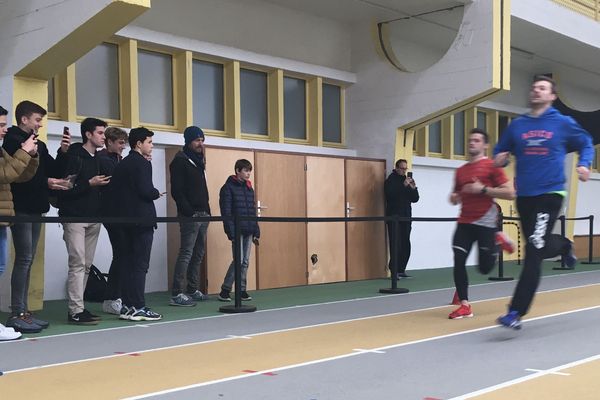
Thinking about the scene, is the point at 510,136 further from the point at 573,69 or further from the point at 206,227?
the point at 573,69

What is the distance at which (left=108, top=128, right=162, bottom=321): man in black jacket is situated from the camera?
698cm

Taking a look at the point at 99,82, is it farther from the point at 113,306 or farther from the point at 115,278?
the point at 113,306

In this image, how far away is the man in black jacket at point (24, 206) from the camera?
20.5 feet

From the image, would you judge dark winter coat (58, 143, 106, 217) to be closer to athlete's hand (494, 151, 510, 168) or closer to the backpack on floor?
the backpack on floor

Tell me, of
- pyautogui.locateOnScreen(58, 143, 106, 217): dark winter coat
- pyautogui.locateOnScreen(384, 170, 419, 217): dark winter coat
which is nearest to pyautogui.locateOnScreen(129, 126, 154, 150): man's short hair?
pyautogui.locateOnScreen(58, 143, 106, 217): dark winter coat

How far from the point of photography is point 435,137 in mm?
15406

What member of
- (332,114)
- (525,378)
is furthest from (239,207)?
(525,378)

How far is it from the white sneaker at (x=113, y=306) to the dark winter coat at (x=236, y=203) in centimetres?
161

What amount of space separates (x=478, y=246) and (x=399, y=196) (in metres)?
5.38

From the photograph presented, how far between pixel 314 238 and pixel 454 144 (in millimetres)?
5813

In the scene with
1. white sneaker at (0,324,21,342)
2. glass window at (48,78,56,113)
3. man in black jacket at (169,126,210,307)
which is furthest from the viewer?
glass window at (48,78,56,113)

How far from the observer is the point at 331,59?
1270cm

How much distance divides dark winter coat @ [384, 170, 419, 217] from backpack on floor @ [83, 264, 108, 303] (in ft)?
17.4

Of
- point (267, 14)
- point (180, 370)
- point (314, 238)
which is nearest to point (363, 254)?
point (314, 238)
